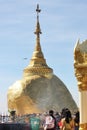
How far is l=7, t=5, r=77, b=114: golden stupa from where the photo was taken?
171 ft

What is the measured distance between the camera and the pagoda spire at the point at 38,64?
177 ft

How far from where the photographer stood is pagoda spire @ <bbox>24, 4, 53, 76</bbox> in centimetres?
5394

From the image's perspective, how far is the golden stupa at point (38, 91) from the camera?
52.2m

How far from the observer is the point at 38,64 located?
54.2m

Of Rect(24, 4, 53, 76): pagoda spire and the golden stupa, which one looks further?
Rect(24, 4, 53, 76): pagoda spire

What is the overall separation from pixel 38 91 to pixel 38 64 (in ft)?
10.1

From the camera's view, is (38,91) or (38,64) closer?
(38,91)

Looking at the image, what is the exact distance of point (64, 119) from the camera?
14992 millimetres

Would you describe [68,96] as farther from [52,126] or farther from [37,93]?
[52,126]

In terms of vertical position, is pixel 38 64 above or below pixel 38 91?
above

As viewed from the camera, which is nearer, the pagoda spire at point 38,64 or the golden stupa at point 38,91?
the golden stupa at point 38,91

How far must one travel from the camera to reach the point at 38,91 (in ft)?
174

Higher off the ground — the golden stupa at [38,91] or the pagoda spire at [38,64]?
the pagoda spire at [38,64]

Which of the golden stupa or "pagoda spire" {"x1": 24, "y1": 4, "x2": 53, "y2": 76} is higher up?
"pagoda spire" {"x1": 24, "y1": 4, "x2": 53, "y2": 76}
